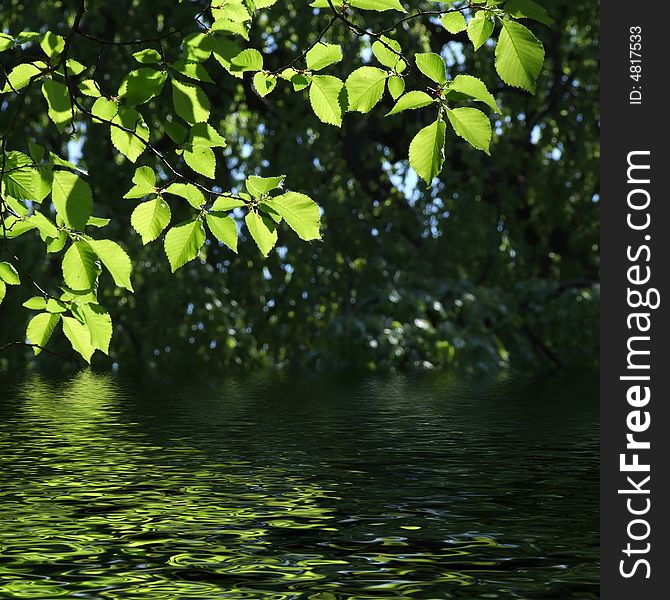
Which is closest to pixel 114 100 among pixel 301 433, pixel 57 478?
pixel 57 478

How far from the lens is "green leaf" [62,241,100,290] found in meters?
2.53

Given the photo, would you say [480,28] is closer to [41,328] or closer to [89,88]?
[89,88]

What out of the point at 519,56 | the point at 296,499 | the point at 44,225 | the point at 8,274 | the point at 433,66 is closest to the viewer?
the point at 519,56

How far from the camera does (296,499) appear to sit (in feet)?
10.2

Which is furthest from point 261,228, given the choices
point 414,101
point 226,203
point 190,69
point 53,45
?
point 53,45

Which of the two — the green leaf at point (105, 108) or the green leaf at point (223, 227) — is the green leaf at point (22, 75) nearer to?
the green leaf at point (105, 108)

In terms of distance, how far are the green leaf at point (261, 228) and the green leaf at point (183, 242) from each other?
3.8 inches

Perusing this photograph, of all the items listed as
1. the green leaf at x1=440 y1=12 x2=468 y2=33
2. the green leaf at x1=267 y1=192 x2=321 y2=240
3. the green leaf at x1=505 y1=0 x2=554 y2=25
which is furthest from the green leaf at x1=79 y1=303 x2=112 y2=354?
the green leaf at x1=505 y1=0 x2=554 y2=25

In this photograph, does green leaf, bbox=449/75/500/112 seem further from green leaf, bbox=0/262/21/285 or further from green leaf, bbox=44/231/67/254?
green leaf, bbox=0/262/21/285

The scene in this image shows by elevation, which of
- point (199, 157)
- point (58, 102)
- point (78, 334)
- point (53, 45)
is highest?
point (53, 45)

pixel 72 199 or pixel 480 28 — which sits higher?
pixel 480 28

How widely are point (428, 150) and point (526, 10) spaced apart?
0.92 feet

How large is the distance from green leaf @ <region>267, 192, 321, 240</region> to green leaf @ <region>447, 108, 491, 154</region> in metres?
0.35

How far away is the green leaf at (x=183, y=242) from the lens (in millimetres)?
2488
